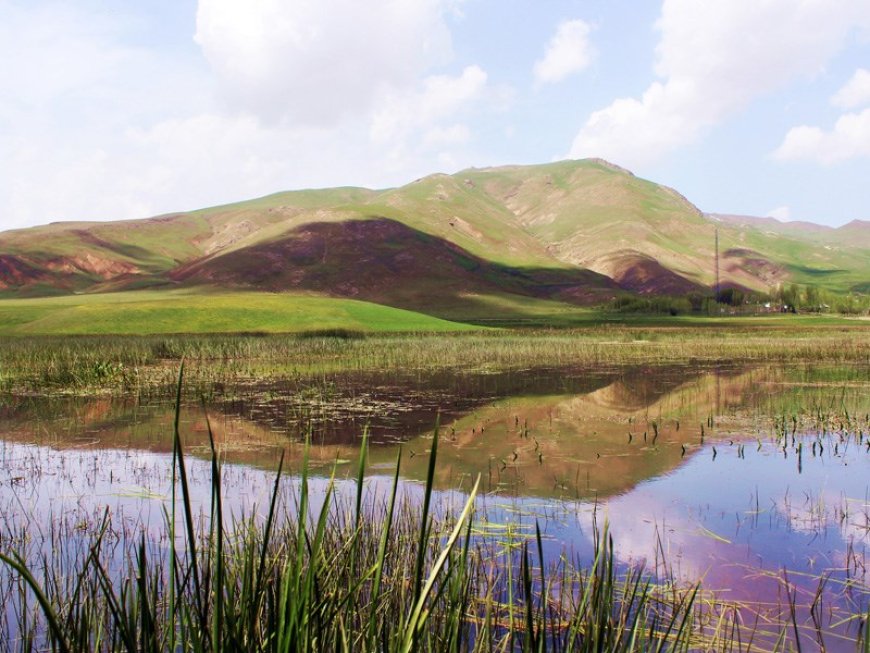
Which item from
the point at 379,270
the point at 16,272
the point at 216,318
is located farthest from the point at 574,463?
the point at 16,272

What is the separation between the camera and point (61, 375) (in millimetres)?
27828

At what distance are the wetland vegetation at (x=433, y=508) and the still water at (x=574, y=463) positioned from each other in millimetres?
74

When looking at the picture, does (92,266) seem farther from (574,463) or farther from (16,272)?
(574,463)

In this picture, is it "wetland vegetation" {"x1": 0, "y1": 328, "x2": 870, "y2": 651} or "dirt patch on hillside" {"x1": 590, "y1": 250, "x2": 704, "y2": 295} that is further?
"dirt patch on hillside" {"x1": 590, "y1": 250, "x2": 704, "y2": 295}

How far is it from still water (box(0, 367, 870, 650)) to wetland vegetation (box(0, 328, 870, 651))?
0.07 meters

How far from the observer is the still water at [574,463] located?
351 inches

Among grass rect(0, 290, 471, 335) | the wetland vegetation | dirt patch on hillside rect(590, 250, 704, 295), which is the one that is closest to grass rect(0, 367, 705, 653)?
the wetland vegetation

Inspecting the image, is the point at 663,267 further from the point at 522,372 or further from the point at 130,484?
the point at 130,484

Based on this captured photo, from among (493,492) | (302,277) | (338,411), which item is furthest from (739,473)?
(302,277)

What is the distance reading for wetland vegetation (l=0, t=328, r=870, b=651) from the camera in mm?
3778

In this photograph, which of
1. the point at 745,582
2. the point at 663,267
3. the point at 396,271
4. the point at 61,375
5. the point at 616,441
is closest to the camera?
the point at 745,582

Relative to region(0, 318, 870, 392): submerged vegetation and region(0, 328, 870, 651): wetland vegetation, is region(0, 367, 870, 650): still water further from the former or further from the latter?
region(0, 318, 870, 392): submerged vegetation

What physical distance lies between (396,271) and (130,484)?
141 metres

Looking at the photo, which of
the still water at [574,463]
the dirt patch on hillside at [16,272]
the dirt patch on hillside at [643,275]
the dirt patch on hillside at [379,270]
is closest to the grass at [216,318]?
the still water at [574,463]
